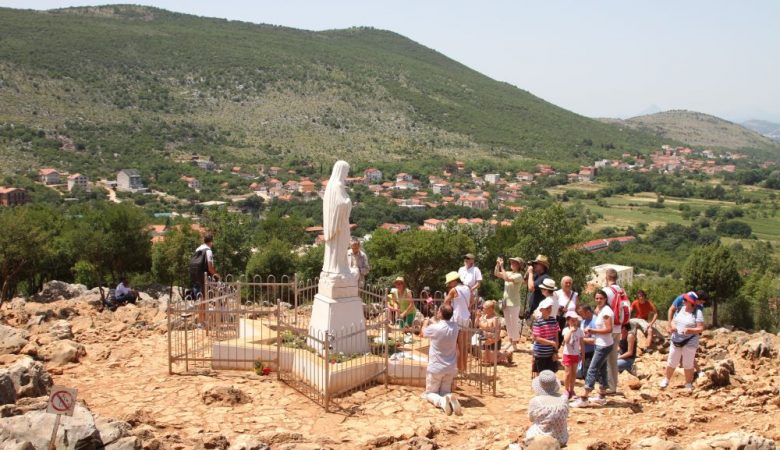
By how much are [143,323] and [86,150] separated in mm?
83029

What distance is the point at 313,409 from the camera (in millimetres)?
8445

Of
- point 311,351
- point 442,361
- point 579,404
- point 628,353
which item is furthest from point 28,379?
point 628,353

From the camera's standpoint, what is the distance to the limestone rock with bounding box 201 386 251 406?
336 inches

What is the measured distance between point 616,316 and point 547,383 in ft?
10.7

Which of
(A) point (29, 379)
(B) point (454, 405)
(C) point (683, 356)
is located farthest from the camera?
(C) point (683, 356)

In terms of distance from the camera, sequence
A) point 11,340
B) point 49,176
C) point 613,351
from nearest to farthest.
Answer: point 613,351, point 11,340, point 49,176

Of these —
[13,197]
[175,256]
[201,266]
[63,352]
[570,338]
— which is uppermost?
[201,266]

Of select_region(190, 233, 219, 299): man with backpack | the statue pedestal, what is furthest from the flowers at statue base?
select_region(190, 233, 219, 299): man with backpack

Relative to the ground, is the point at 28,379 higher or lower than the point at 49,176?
lower

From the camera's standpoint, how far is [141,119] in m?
101

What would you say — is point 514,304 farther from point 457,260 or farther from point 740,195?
point 740,195

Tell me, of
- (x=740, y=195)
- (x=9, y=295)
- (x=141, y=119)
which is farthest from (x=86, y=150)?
(x=740, y=195)

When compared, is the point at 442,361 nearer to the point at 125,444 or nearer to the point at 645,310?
the point at 125,444

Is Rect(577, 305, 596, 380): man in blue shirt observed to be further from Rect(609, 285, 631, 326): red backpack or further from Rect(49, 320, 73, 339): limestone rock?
Rect(49, 320, 73, 339): limestone rock
